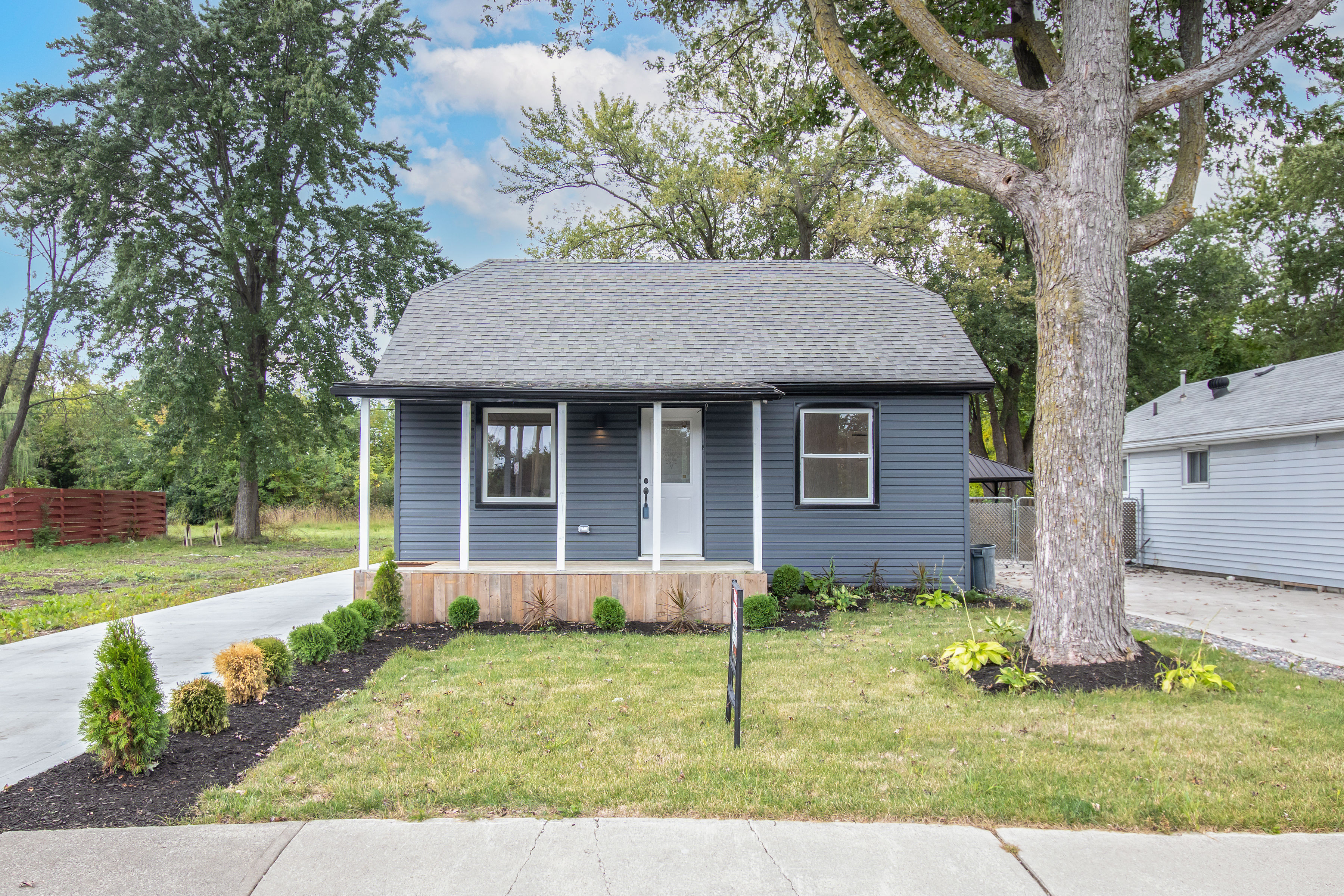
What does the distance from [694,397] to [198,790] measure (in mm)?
6053

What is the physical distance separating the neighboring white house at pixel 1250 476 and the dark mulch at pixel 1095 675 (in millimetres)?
7854

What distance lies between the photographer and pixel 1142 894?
8.59 feet

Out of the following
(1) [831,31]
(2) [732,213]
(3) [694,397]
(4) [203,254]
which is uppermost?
(2) [732,213]

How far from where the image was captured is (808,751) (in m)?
3.96

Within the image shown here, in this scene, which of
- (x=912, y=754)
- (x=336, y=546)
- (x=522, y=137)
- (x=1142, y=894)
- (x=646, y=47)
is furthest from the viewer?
(x=522, y=137)

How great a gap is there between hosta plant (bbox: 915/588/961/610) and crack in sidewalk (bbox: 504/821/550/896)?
283 inches

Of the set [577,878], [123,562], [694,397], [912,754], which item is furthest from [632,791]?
[123,562]

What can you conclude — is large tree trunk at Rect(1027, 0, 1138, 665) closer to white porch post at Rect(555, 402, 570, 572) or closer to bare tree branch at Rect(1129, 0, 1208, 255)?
bare tree branch at Rect(1129, 0, 1208, 255)

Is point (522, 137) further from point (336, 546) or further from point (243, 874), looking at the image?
point (243, 874)

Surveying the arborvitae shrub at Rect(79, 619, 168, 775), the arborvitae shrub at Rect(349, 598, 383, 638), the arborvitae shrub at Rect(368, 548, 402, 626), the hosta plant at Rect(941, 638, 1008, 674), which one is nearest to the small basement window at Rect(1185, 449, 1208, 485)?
the hosta plant at Rect(941, 638, 1008, 674)

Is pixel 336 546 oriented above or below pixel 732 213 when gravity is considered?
below

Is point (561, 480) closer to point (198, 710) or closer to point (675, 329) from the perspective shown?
point (675, 329)

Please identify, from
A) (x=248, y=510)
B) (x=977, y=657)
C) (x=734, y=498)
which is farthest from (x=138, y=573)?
(x=977, y=657)

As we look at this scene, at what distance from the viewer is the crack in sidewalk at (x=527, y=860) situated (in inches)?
104
